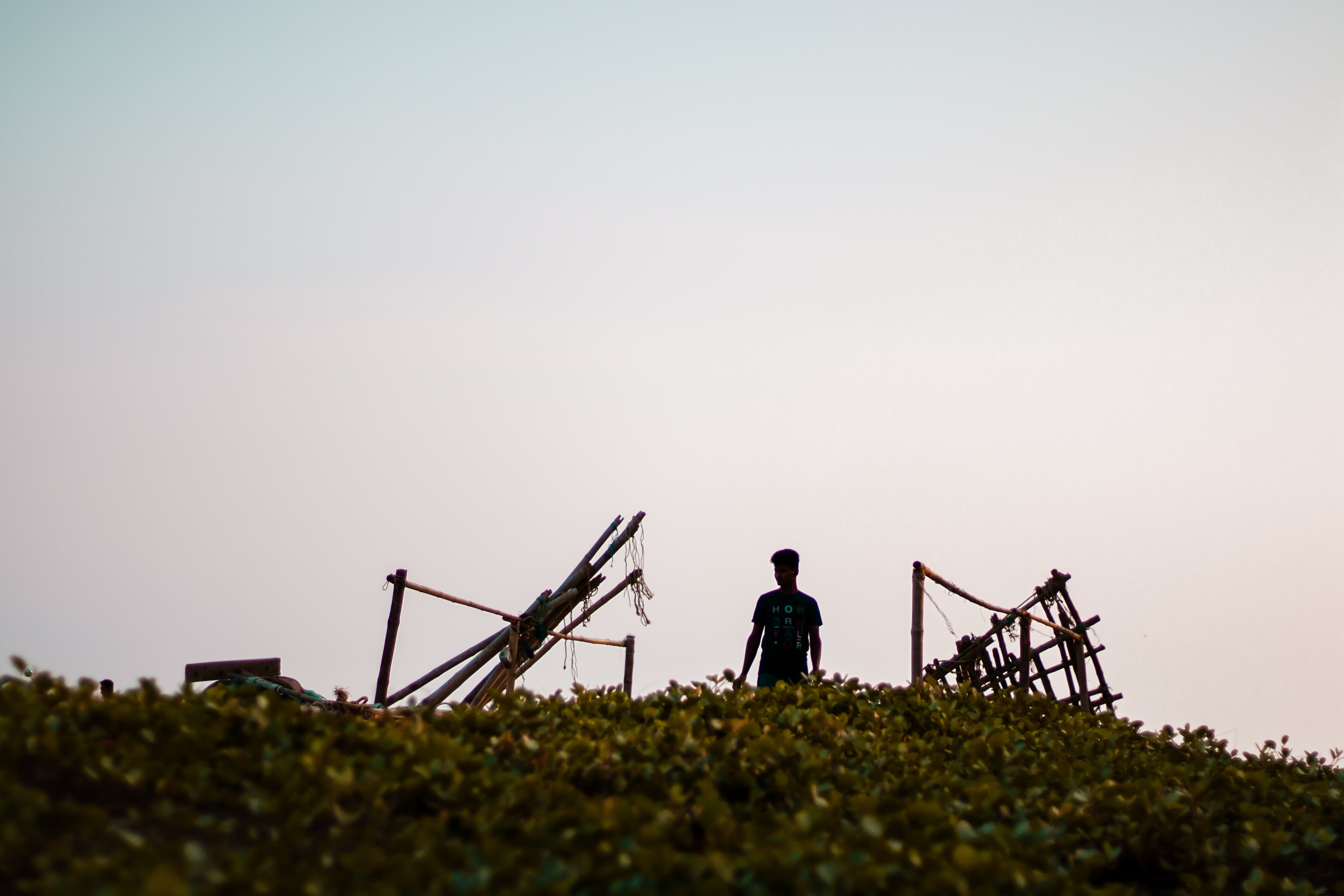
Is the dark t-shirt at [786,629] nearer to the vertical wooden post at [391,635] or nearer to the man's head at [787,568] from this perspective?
the man's head at [787,568]

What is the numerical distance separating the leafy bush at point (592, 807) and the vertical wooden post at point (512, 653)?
5.56 meters

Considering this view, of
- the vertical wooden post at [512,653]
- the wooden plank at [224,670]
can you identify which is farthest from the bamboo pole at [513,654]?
the wooden plank at [224,670]

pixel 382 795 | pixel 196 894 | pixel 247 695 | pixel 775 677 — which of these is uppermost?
pixel 775 677

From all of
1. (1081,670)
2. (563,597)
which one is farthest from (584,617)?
(1081,670)

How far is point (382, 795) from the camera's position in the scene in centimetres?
372

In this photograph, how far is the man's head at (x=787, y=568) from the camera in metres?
8.23

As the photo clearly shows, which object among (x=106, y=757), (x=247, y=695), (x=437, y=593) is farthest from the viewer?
(x=437, y=593)

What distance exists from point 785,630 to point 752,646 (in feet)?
0.94

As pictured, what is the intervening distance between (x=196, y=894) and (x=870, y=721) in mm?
4241

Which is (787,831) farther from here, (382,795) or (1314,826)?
(1314,826)

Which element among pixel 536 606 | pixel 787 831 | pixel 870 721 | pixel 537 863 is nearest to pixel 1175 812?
pixel 870 721

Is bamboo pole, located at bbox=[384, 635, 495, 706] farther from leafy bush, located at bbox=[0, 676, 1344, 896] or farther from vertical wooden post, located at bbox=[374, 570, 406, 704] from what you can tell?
leafy bush, located at bbox=[0, 676, 1344, 896]

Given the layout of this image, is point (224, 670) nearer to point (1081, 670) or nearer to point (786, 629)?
point (786, 629)

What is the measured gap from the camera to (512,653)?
446 inches
